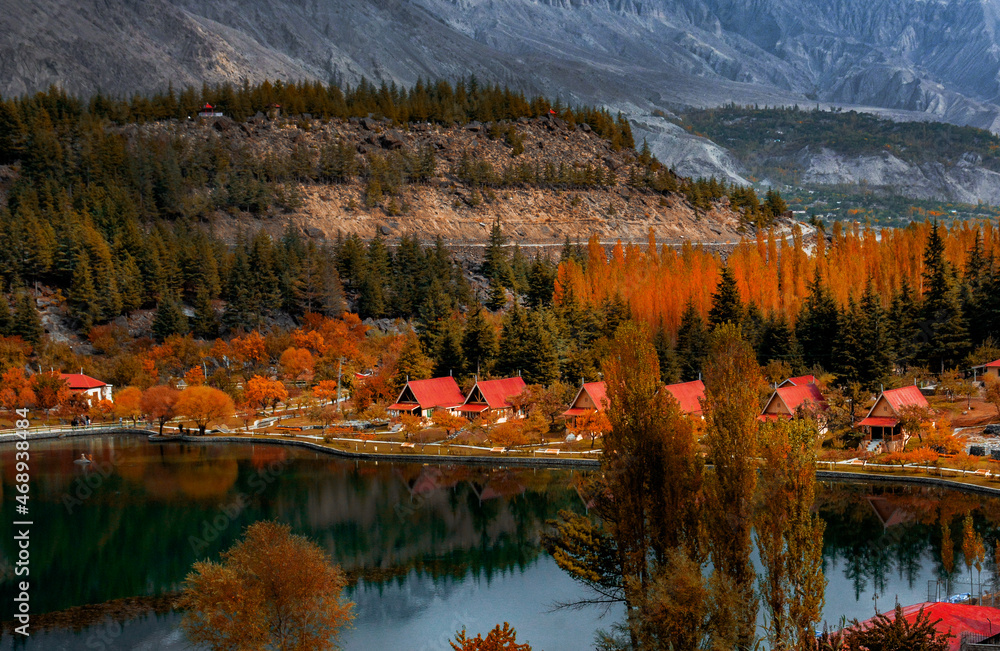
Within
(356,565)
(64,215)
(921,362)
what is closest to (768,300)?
(921,362)

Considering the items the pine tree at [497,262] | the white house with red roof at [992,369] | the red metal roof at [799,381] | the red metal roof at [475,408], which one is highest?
the pine tree at [497,262]

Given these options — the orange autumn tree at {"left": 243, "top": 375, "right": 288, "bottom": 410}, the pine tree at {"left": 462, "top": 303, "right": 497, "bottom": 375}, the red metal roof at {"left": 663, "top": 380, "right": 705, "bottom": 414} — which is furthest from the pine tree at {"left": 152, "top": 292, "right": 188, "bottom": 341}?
the red metal roof at {"left": 663, "top": 380, "right": 705, "bottom": 414}

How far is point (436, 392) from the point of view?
66.6m

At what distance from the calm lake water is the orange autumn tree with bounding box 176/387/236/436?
9910 millimetres

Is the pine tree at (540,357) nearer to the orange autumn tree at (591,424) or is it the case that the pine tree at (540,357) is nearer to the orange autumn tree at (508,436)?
the orange autumn tree at (508,436)

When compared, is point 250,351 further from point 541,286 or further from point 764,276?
point 764,276

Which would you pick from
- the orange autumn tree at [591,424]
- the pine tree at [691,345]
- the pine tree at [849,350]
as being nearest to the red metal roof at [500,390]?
the orange autumn tree at [591,424]

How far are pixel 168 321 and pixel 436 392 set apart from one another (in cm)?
3348

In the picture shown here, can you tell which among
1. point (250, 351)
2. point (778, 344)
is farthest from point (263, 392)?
point (778, 344)

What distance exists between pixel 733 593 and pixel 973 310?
50.1 meters

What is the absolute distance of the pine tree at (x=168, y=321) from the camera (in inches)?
3447

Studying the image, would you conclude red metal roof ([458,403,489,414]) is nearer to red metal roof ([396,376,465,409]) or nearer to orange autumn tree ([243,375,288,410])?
red metal roof ([396,376,465,409])

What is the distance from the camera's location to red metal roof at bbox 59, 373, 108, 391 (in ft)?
251

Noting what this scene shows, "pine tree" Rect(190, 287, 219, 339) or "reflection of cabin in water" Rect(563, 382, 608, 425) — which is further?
"pine tree" Rect(190, 287, 219, 339)
